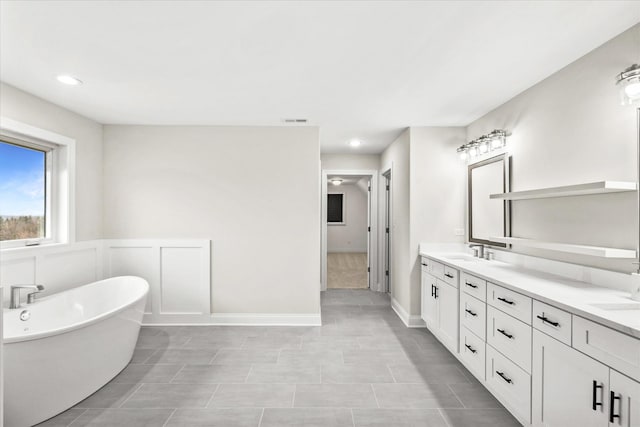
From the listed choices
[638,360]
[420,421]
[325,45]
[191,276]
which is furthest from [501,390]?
[191,276]

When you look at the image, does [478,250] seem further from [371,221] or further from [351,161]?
[351,161]

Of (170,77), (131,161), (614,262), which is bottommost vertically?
(614,262)

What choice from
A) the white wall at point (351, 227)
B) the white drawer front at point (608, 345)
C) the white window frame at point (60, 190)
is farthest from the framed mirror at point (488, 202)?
the white wall at point (351, 227)

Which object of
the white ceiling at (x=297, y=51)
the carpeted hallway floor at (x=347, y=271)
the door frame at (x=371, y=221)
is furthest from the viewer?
the carpeted hallway floor at (x=347, y=271)

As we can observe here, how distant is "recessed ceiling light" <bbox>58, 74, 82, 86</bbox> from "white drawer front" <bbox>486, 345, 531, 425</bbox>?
12.6 feet

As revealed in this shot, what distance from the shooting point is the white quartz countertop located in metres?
1.39

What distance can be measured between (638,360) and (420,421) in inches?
50.5

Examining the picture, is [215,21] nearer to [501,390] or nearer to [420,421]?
[420,421]

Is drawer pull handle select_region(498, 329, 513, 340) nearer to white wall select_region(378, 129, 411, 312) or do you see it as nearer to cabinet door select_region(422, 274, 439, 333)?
cabinet door select_region(422, 274, 439, 333)

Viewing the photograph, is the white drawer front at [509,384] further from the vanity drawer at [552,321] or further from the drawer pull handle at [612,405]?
the drawer pull handle at [612,405]

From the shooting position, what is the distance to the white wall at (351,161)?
5.55 metres

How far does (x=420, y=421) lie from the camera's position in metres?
2.08

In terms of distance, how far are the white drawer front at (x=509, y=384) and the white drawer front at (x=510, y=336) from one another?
2.0 inches

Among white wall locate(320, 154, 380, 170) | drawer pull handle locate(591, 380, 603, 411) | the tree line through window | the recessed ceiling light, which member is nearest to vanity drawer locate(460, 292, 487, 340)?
drawer pull handle locate(591, 380, 603, 411)
